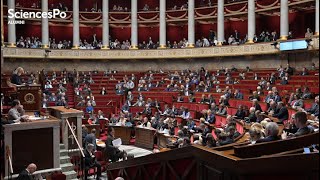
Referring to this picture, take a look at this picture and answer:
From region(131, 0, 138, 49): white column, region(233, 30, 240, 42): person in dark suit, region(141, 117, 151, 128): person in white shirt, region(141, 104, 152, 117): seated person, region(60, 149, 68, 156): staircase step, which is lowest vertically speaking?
region(60, 149, 68, 156): staircase step

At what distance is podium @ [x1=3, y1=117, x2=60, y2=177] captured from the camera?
8.85 meters

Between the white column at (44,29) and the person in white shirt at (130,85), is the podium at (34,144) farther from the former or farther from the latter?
the white column at (44,29)

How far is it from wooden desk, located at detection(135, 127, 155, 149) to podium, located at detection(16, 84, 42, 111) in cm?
536

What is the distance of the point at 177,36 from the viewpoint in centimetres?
3356

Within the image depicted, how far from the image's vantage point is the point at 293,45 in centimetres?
2223

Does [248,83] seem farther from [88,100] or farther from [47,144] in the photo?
[47,144]

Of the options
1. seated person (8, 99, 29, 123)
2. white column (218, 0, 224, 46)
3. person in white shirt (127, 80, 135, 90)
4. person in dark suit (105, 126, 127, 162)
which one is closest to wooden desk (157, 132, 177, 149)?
person in dark suit (105, 126, 127, 162)

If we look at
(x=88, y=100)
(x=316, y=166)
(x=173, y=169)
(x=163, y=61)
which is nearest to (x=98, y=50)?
(x=163, y=61)

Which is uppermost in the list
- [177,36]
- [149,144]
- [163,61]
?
[177,36]

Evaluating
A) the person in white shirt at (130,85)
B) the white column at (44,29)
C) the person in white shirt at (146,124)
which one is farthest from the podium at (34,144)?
the white column at (44,29)

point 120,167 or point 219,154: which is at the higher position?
point 219,154

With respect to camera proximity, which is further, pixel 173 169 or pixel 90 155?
pixel 90 155

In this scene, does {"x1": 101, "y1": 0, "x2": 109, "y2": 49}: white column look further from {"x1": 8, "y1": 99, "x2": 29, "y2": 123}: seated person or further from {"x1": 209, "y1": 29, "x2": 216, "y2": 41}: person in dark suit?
{"x1": 8, "y1": 99, "x2": 29, "y2": 123}: seated person

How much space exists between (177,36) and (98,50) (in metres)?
7.90
